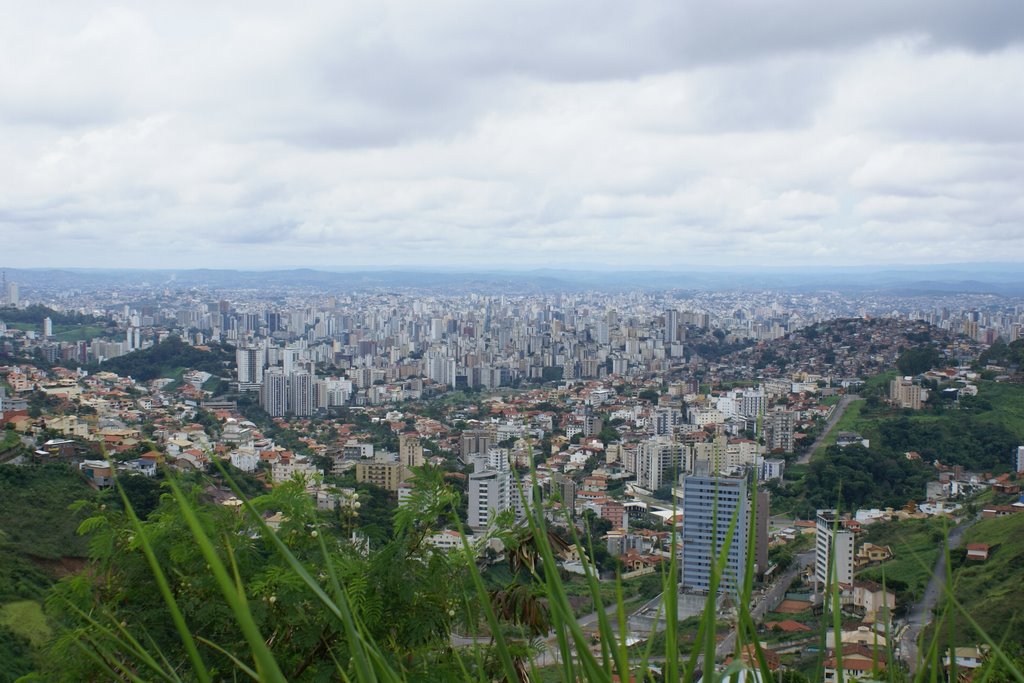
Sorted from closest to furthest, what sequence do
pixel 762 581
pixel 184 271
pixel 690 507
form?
1. pixel 690 507
2. pixel 762 581
3. pixel 184 271

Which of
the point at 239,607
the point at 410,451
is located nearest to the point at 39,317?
the point at 410,451

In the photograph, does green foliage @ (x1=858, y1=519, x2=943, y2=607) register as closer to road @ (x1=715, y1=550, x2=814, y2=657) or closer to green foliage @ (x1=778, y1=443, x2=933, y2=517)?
road @ (x1=715, y1=550, x2=814, y2=657)

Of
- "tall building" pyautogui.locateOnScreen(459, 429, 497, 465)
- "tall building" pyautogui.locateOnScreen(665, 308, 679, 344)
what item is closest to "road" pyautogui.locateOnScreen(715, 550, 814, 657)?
"tall building" pyautogui.locateOnScreen(459, 429, 497, 465)

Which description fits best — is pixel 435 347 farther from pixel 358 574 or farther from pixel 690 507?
pixel 358 574

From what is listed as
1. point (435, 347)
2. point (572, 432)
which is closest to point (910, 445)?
point (572, 432)

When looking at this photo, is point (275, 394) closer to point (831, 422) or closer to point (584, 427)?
point (584, 427)

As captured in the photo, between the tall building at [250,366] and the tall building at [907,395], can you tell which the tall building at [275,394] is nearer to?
the tall building at [250,366]
